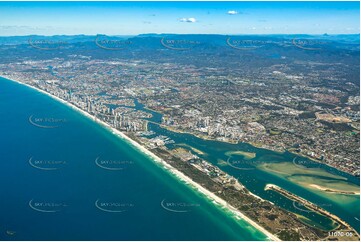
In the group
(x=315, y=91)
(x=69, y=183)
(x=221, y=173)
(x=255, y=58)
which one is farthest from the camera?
(x=255, y=58)

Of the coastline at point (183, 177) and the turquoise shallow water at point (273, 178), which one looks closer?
the coastline at point (183, 177)

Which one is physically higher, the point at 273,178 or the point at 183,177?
the point at 183,177

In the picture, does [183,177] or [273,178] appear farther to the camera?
[273,178]

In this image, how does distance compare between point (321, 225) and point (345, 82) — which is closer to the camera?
point (321, 225)

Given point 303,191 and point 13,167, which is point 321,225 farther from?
point 13,167

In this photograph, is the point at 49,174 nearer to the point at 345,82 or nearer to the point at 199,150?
the point at 199,150

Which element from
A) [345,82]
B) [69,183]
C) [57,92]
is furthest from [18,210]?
[345,82]

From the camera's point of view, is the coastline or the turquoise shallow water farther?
the turquoise shallow water

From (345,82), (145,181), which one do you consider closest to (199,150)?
(145,181)

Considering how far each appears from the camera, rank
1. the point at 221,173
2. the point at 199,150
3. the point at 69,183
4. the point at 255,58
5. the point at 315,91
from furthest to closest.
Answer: the point at 255,58 < the point at 315,91 < the point at 199,150 < the point at 221,173 < the point at 69,183
